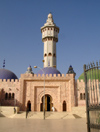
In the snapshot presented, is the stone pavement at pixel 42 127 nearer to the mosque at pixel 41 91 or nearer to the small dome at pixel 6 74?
the mosque at pixel 41 91

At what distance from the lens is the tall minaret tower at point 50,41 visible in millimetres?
40500

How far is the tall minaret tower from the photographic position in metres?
40.5

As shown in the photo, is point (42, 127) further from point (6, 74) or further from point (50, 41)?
point (50, 41)

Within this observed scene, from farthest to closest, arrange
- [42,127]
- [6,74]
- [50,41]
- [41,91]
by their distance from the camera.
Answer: [50,41] → [6,74] → [41,91] → [42,127]

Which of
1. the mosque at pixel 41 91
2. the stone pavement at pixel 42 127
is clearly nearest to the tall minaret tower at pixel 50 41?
the mosque at pixel 41 91

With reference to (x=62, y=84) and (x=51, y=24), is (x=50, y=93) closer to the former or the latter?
(x=62, y=84)

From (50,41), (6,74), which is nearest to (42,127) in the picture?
(6,74)

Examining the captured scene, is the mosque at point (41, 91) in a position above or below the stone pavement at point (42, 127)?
above

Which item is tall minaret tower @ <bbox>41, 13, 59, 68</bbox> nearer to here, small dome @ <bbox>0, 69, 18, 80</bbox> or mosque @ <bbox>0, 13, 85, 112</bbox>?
small dome @ <bbox>0, 69, 18, 80</bbox>

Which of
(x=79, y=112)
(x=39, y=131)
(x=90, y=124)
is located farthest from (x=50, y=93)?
(x=90, y=124)

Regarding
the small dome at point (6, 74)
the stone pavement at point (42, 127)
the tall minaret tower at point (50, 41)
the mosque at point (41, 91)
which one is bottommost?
the stone pavement at point (42, 127)

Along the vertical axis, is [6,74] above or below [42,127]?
above

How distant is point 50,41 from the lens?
1630 inches

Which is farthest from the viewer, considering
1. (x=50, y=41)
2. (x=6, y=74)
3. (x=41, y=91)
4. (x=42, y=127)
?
(x=50, y=41)
